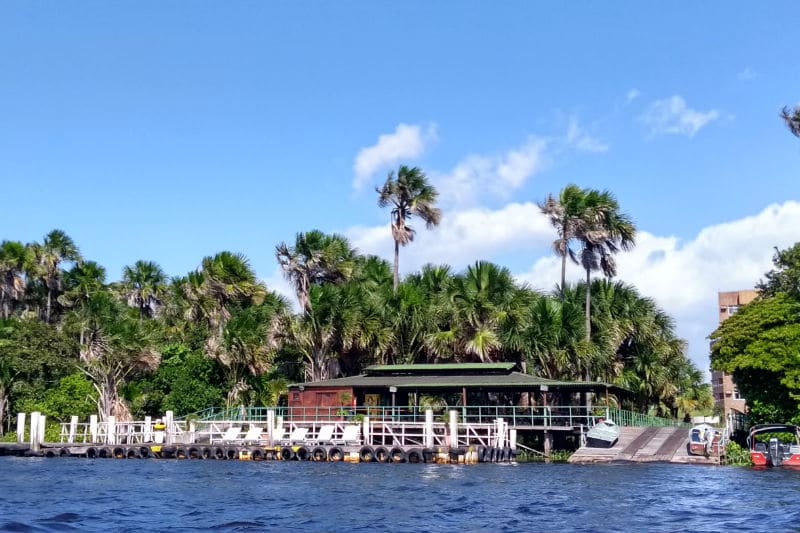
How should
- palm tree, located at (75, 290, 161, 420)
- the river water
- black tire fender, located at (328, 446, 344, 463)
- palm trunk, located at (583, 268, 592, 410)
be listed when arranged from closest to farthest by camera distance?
the river water → black tire fender, located at (328, 446, 344, 463) → palm trunk, located at (583, 268, 592, 410) → palm tree, located at (75, 290, 161, 420)

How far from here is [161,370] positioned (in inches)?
2201

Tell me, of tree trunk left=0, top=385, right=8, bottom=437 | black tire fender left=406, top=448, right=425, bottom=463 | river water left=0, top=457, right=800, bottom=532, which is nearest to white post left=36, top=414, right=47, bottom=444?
tree trunk left=0, top=385, right=8, bottom=437

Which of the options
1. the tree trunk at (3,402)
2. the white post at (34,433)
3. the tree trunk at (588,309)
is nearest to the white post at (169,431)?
the white post at (34,433)

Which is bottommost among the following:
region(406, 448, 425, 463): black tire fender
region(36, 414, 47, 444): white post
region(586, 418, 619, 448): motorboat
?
region(406, 448, 425, 463): black tire fender

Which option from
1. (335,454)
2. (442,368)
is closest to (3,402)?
(335,454)

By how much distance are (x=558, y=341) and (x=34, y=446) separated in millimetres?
28727

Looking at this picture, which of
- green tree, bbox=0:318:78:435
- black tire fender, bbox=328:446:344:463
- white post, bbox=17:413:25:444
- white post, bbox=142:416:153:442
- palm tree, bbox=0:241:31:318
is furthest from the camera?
palm tree, bbox=0:241:31:318

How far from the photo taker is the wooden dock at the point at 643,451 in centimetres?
3947

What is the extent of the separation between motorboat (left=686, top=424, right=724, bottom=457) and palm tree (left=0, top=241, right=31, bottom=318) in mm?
49236

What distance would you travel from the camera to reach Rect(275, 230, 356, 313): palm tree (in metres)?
58.8

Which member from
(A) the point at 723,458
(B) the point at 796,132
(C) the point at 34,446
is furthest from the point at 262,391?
(B) the point at 796,132

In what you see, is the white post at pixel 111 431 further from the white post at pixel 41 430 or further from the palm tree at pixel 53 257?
the palm tree at pixel 53 257

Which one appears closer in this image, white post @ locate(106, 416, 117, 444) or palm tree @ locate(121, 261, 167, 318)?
white post @ locate(106, 416, 117, 444)

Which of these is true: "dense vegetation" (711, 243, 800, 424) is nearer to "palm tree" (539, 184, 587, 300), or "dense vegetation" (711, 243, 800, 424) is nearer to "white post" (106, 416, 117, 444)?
"palm tree" (539, 184, 587, 300)
